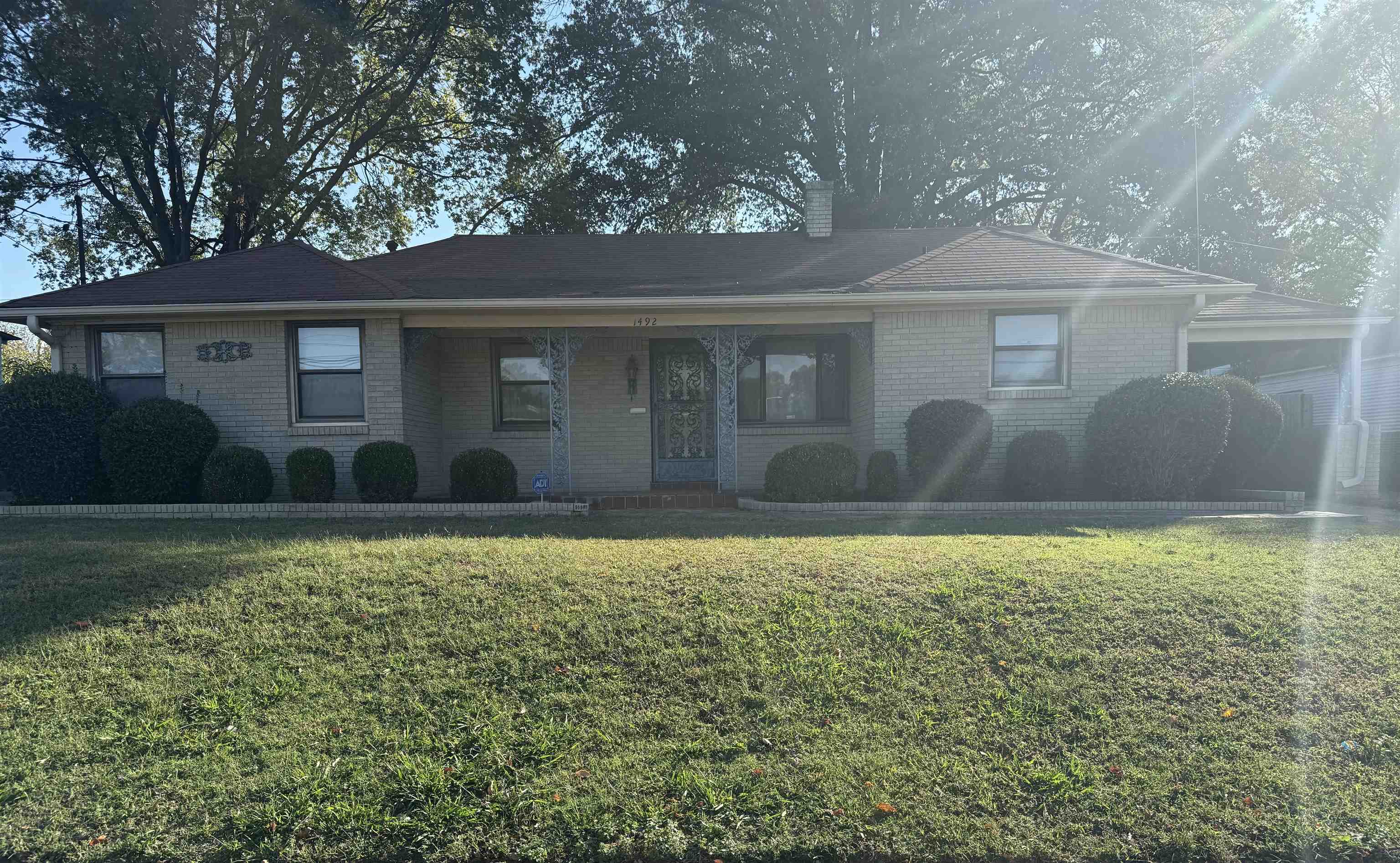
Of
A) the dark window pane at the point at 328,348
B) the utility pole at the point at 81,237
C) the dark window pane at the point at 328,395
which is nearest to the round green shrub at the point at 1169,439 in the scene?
the dark window pane at the point at 328,395

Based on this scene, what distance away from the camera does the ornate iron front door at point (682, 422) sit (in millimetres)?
13984

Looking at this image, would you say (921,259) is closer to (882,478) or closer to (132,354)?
(882,478)

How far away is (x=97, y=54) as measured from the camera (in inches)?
715

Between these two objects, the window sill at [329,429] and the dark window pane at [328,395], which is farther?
the dark window pane at [328,395]

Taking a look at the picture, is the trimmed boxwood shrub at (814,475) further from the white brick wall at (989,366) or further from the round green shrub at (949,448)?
the white brick wall at (989,366)

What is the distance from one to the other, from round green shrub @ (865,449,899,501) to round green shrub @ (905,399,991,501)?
1.01 ft

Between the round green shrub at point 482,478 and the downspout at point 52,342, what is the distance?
612 cm

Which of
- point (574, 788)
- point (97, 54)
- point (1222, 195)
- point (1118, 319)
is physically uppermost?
point (97, 54)

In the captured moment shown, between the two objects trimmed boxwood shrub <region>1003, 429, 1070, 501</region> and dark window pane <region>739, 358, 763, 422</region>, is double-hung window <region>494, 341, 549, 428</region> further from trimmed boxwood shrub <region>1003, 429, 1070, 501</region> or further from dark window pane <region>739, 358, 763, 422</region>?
trimmed boxwood shrub <region>1003, 429, 1070, 501</region>

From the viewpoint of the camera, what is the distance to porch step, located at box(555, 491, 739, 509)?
11625mm

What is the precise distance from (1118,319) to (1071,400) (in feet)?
4.47

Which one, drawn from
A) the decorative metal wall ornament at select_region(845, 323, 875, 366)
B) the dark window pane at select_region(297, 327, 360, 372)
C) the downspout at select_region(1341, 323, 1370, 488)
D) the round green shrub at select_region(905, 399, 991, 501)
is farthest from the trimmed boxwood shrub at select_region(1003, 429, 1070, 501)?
the dark window pane at select_region(297, 327, 360, 372)

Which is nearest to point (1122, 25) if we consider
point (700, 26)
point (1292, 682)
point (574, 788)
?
point (700, 26)

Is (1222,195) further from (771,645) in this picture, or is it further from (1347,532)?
(771,645)
